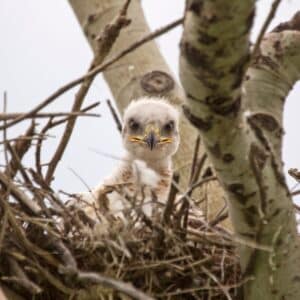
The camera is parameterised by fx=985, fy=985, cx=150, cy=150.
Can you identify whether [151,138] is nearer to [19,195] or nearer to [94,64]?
[94,64]

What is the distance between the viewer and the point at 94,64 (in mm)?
A: 3547

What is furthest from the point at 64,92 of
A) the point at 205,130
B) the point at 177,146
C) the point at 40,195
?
the point at 177,146

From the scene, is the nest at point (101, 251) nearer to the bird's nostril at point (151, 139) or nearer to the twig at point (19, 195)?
the twig at point (19, 195)

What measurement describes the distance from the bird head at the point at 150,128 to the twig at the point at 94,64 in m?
1.31

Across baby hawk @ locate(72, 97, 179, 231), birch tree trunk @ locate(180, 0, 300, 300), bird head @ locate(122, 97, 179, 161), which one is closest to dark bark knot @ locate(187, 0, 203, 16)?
birch tree trunk @ locate(180, 0, 300, 300)

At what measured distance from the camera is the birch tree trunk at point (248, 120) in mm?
2662

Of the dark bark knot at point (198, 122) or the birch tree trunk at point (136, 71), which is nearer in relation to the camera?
the dark bark knot at point (198, 122)

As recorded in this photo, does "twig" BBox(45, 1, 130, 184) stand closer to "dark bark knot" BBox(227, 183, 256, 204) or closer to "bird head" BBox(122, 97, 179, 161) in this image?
"dark bark knot" BBox(227, 183, 256, 204)

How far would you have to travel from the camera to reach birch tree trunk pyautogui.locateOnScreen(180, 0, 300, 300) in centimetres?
266

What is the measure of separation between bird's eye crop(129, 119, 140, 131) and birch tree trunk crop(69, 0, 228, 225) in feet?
0.82

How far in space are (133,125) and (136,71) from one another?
325mm

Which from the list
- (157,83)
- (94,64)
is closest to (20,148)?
(94,64)

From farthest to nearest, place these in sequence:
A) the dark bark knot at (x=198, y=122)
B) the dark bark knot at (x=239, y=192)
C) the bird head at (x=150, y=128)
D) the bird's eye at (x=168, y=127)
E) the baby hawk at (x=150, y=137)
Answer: the bird's eye at (x=168, y=127), the bird head at (x=150, y=128), the baby hawk at (x=150, y=137), the dark bark knot at (x=239, y=192), the dark bark knot at (x=198, y=122)

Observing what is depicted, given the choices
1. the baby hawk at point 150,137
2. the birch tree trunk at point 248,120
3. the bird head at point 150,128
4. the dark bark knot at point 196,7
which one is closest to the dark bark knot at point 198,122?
the birch tree trunk at point 248,120
